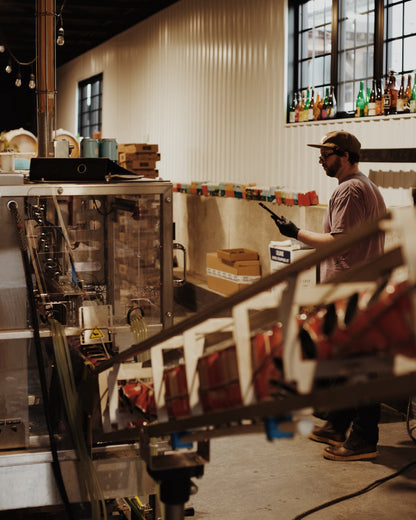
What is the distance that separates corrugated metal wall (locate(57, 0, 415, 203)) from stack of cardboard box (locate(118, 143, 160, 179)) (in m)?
0.95

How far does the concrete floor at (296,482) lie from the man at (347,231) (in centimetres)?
10

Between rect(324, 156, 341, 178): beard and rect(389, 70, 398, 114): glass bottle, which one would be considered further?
rect(389, 70, 398, 114): glass bottle

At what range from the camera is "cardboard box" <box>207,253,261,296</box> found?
855 centimetres

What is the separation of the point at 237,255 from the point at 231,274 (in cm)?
23

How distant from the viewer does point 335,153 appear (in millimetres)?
4816

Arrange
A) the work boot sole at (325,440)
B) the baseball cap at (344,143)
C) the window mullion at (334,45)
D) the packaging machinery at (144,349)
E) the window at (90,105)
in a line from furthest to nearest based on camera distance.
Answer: the window at (90,105) < the window mullion at (334,45) < the work boot sole at (325,440) < the baseball cap at (344,143) < the packaging machinery at (144,349)

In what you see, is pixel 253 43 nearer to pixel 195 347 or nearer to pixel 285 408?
pixel 195 347

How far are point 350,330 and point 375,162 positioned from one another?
5.05 metres

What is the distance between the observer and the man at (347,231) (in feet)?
15.0

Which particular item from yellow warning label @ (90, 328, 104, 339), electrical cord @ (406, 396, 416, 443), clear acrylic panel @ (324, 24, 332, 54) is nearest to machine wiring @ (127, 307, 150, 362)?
yellow warning label @ (90, 328, 104, 339)

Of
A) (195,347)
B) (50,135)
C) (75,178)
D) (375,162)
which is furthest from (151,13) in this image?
(195,347)

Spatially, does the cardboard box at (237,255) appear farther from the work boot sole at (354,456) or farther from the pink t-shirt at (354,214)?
the work boot sole at (354,456)

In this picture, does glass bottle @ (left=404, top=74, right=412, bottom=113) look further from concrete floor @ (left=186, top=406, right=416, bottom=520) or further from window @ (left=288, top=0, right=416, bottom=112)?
concrete floor @ (left=186, top=406, right=416, bottom=520)

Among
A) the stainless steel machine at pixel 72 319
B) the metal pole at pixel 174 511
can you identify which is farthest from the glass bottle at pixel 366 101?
the metal pole at pixel 174 511
